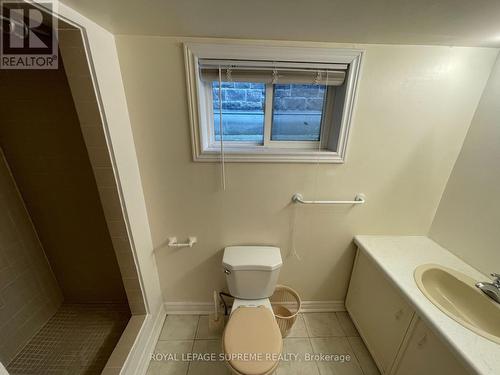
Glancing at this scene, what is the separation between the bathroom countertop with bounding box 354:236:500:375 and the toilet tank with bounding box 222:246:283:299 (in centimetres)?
65

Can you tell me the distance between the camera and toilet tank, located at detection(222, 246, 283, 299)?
1.30 metres

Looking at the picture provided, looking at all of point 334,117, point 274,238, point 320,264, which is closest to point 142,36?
point 334,117

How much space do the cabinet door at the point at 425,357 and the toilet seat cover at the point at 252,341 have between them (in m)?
0.67

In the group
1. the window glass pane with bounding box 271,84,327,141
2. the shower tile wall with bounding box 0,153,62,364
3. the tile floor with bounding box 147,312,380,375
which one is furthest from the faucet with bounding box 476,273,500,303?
the shower tile wall with bounding box 0,153,62,364

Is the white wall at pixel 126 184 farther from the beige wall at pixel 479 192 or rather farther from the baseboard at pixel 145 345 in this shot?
A: the beige wall at pixel 479 192

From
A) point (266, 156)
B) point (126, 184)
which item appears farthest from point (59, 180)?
point (266, 156)

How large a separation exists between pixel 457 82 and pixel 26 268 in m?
2.99

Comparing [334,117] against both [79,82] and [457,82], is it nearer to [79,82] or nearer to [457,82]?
[457,82]

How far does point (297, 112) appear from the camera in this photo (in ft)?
4.51

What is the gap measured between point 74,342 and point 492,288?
2543 mm

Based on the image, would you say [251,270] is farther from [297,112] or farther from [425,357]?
[297,112]

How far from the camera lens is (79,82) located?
0.89 meters

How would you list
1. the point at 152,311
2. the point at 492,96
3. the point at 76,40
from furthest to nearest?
the point at 152,311 < the point at 492,96 < the point at 76,40

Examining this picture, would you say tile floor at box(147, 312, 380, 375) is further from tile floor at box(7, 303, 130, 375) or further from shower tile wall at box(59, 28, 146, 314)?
shower tile wall at box(59, 28, 146, 314)
